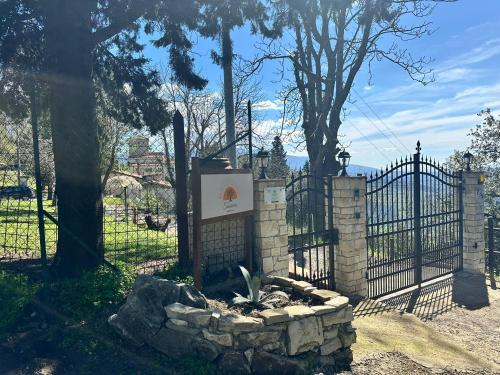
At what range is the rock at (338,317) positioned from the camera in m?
4.17

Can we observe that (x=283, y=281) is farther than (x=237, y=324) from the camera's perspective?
Yes

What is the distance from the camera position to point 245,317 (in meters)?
3.83

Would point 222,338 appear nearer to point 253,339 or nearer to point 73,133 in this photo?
point 253,339

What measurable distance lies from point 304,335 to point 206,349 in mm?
1071

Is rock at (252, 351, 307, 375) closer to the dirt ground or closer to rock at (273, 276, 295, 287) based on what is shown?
the dirt ground

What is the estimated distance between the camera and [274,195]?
5.80 metres

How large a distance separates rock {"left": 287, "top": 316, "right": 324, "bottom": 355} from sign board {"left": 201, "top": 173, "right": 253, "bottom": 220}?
162 centimetres

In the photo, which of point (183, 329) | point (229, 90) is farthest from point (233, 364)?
point (229, 90)

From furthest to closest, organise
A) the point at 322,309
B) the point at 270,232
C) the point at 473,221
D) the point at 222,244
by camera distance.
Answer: the point at 473,221, the point at 270,232, the point at 222,244, the point at 322,309

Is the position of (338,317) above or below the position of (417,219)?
below

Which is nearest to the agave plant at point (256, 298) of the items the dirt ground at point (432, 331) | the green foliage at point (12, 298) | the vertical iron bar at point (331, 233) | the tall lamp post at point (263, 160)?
the dirt ground at point (432, 331)

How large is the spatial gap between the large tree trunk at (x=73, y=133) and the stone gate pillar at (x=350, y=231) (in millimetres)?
4007

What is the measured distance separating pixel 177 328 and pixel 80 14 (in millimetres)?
4557

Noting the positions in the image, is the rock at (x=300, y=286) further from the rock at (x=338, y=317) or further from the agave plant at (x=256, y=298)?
the rock at (x=338, y=317)
